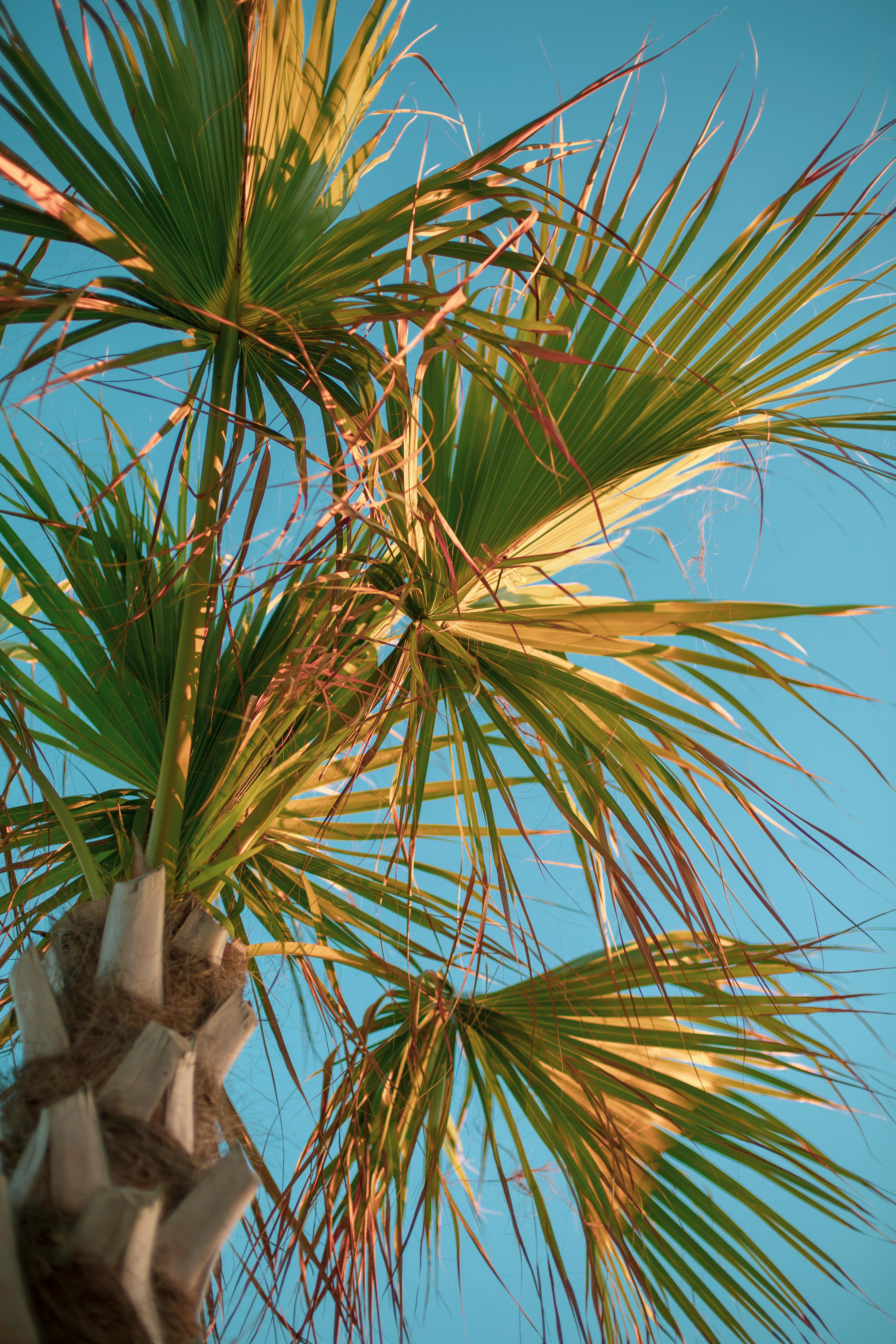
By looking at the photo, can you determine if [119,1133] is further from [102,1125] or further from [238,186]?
[238,186]

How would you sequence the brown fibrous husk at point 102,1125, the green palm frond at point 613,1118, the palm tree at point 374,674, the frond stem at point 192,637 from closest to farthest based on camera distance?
the brown fibrous husk at point 102,1125, the palm tree at point 374,674, the frond stem at point 192,637, the green palm frond at point 613,1118

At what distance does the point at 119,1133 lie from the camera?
25.0 inches

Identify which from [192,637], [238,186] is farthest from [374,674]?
[238,186]

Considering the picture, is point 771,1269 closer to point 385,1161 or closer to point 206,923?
point 385,1161

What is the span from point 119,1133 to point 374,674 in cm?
78

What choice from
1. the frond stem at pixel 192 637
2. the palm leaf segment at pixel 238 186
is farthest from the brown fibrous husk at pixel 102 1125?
the palm leaf segment at pixel 238 186

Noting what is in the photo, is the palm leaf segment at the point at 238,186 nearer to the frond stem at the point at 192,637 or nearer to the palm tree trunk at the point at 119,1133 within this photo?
the frond stem at the point at 192,637

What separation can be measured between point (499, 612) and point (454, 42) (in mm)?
4353

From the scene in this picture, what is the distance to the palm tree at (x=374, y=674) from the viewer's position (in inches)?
31.9

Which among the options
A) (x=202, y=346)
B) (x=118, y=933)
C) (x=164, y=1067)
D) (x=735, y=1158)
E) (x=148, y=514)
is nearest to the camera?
(x=164, y=1067)

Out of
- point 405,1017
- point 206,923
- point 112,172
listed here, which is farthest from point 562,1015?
point 112,172

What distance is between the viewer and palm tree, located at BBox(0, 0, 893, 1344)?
81 cm

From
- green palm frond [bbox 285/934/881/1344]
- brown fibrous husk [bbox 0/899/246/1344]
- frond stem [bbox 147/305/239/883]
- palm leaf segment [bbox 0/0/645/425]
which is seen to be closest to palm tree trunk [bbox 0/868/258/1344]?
brown fibrous husk [bbox 0/899/246/1344]

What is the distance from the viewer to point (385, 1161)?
1.20 metres
